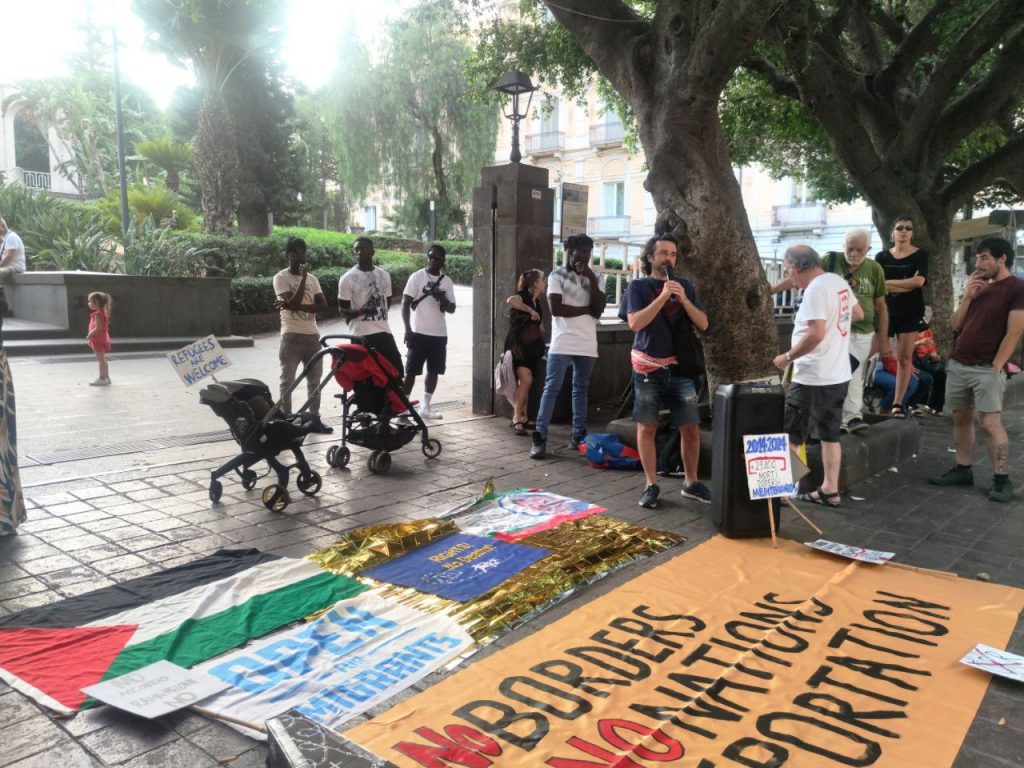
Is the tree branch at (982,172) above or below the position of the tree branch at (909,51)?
below

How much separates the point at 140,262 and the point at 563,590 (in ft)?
49.9

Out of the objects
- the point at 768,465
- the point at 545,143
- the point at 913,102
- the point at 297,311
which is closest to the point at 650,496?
the point at 768,465

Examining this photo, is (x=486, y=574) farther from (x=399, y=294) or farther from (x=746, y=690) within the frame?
(x=399, y=294)

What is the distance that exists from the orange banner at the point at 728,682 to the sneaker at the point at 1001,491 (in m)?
2.03

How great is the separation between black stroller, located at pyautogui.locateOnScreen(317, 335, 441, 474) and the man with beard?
13.9 ft

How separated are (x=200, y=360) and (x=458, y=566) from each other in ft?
8.19

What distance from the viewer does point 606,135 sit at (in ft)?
136

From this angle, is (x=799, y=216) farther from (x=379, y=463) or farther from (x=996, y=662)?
(x=996, y=662)

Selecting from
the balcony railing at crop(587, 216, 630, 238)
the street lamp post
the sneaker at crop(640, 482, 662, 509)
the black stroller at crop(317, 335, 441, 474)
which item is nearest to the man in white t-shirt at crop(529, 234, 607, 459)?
the black stroller at crop(317, 335, 441, 474)

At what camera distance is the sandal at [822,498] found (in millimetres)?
5824

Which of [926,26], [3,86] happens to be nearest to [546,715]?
[926,26]

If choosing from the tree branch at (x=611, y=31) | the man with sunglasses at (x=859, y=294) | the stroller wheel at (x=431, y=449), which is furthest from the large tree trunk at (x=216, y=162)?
the man with sunglasses at (x=859, y=294)

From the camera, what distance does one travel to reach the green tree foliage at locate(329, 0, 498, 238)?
3142 cm

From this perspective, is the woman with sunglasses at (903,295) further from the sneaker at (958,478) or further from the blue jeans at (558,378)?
the blue jeans at (558,378)
